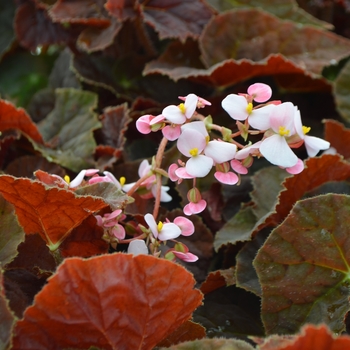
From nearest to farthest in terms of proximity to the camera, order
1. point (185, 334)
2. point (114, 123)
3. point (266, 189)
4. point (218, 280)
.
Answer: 1. point (185, 334)
2. point (218, 280)
3. point (266, 189)
4. point (114, 123)

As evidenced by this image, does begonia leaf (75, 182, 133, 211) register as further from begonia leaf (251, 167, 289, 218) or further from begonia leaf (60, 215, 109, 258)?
begonia leaf (251, 167, 289, 218)

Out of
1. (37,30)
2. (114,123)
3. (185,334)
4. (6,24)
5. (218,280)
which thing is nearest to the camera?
(185,334)

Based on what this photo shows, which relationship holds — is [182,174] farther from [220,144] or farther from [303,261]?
[303,261]

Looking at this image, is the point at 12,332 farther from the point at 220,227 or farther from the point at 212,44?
the point at 212,44

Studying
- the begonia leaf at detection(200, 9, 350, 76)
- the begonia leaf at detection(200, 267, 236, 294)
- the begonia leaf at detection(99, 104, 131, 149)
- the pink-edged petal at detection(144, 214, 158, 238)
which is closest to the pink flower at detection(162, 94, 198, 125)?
the pink-edged petal at detection(144, 214, 158, 238)

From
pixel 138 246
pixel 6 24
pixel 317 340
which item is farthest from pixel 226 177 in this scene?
pixel 6 24

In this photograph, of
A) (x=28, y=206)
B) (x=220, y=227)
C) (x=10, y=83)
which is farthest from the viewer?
(x=10, y=83)

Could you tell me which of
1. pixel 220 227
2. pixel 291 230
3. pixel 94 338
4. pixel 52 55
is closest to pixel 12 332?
pixel 94 338
